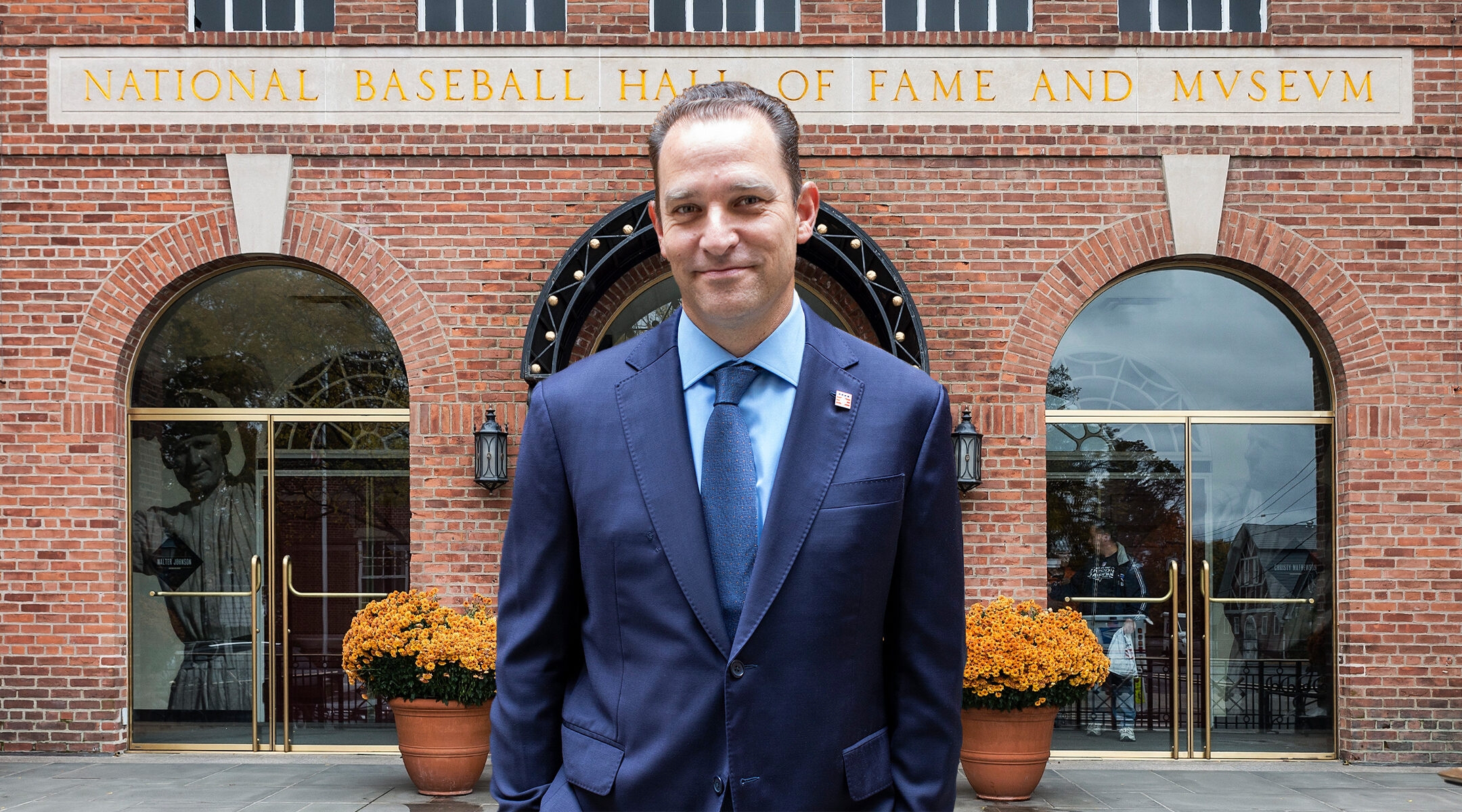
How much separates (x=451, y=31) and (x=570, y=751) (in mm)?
7741

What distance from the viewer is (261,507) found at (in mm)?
8984

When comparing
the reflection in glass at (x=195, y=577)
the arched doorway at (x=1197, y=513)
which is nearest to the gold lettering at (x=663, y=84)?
the arched doorway at (x=1197, y=513)

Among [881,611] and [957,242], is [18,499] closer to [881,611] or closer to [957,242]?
[957,242]

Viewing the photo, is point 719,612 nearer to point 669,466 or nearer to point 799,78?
point 669,466

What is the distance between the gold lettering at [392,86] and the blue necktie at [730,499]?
7.34 m

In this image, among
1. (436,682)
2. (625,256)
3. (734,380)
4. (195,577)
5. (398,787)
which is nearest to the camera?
(734,380)

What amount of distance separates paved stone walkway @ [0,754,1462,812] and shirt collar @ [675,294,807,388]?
18.6 ft

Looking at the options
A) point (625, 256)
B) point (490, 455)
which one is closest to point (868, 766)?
point (490, 455)

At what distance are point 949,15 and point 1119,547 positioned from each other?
4.17m

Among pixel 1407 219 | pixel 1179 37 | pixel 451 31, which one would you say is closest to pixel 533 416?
pixel 451 31

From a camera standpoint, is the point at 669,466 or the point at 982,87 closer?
the point at 669,466

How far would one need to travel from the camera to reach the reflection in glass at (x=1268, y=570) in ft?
29.2

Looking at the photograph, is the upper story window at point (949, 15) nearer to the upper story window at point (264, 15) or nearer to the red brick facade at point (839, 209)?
the red brick facade at point (839, 209)

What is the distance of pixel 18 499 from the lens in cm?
865
